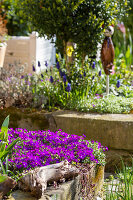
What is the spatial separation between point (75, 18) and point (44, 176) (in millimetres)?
2721

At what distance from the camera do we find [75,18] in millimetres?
4469

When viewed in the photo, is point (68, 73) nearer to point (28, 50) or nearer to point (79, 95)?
point (79, 95)

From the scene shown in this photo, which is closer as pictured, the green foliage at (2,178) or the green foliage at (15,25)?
the green foliage at (2,178)

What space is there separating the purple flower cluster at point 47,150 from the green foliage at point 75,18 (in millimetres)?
1795

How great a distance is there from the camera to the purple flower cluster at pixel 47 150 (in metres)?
2.66

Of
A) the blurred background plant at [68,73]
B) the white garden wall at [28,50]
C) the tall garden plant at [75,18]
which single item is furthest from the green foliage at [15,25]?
the tall garden plant at [75,18]

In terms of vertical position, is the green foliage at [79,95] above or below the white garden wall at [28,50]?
below

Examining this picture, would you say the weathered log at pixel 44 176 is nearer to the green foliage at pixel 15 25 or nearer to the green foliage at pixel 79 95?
the green foliage at pixel 79 95

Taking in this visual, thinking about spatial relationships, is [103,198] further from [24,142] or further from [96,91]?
[96,91]

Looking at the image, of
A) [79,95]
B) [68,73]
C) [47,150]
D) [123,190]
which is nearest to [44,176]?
[47,150]

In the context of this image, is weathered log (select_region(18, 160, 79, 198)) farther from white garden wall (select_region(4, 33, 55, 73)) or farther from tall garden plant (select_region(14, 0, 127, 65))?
white garden wall (select_region(4, 33, 55, 73))

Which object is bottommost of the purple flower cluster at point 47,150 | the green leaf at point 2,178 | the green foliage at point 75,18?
the green leaf at point 2,178

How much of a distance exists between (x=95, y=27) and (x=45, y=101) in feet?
4.12

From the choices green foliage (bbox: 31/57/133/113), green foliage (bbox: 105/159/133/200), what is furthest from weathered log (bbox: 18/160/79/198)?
green foliage (bbox: 31/57/133/113)
